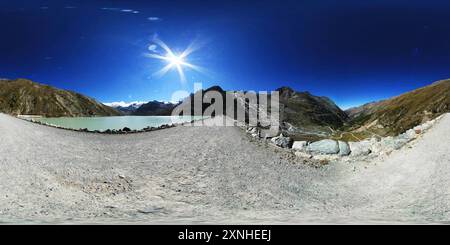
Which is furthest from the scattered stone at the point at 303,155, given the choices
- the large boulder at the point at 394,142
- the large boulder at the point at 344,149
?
the large boulder at the point at 394,142

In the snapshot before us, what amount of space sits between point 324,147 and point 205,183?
15.9m

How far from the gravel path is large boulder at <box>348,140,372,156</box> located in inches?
97.7

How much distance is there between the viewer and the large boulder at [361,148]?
108 feet

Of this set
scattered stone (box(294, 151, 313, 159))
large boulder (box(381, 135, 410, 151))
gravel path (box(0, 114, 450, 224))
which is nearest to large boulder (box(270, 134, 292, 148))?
scattered stone (box(294, 151, 313, 159))

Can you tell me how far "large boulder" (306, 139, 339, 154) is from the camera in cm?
3356

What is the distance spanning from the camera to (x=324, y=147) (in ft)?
112

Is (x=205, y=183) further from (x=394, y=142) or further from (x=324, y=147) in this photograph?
(x=394, y=142)

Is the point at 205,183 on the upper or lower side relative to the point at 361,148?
lower

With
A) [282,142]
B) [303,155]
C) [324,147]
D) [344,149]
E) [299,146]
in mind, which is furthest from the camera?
[282,142]

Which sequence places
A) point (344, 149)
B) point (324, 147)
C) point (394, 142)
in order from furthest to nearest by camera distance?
point (324, 147) < point (344, 149) < point (394, 142)

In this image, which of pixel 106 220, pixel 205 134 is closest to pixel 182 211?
pixel 106 220

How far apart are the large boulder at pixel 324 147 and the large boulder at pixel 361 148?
152 cm

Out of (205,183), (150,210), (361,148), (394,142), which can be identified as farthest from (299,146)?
(150,210)

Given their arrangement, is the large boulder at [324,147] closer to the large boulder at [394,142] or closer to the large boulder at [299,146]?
the large boulder at [299,146]
